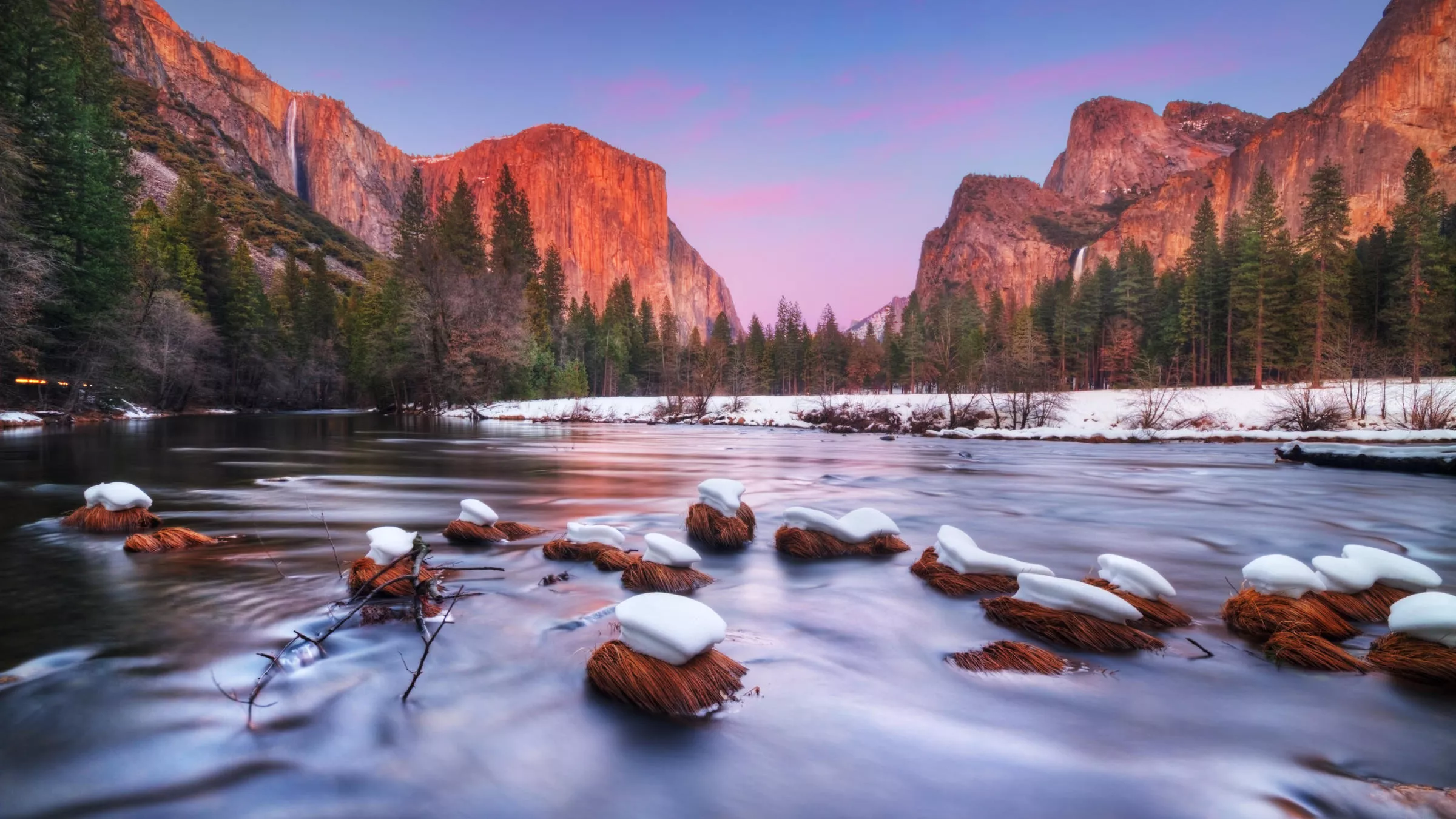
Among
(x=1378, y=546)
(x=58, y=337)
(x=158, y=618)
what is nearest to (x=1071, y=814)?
(x=158, y=618)

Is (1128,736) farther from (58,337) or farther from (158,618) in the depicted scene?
(58,337)

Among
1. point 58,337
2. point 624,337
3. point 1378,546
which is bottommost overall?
point 1378,546

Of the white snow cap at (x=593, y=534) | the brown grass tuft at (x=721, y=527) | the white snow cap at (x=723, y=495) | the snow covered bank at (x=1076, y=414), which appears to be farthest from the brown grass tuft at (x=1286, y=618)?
the snow covered bank at (x=1076, y=414)

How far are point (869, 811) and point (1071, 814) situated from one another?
0.85 m

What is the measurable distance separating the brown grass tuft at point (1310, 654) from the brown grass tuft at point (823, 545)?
3623mm

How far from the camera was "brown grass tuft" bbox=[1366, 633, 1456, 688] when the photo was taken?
3676 millimetres

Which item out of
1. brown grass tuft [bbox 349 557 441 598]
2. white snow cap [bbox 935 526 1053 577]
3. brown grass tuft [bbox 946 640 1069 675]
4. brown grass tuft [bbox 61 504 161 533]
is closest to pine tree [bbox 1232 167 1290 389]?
white snow cap [bbox 935 526 1053 577]

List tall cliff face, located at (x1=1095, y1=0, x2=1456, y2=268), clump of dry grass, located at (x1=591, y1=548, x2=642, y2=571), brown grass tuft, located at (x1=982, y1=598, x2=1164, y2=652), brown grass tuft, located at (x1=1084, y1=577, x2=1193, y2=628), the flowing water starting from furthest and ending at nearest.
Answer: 1. tall cliff face, located at (x1=1095, y1=0, x2=1456, y2=268)
2. clump of dry grass, located at (x1=591, y1=548, x2=642, y2=571)
3. brown grass tuft, located at (x1=1084, y1=577, x2=1193, y2=628)
4. brown grass tuft, located at (x1=982, y1=598, x2=1164, y2=652)
5. the flowing water

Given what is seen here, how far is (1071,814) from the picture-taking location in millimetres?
2604

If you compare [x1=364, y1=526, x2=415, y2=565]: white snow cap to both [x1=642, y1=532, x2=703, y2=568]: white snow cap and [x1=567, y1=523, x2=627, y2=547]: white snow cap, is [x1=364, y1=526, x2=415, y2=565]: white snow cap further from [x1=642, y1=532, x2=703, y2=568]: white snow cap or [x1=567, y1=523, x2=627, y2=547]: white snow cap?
[x1=642, y1=532, x2=703, y2=568]: white snow cap

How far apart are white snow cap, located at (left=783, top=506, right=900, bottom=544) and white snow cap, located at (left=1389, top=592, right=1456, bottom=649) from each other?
4.17 meters

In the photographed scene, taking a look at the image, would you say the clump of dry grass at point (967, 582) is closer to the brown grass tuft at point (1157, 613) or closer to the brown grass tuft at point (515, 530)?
the brown grass tuft at point (1157, 613)

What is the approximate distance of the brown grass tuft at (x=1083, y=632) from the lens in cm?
437

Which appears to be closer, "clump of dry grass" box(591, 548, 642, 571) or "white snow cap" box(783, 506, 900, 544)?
"clump of dry grass" box(591, 548, 642, 571)
